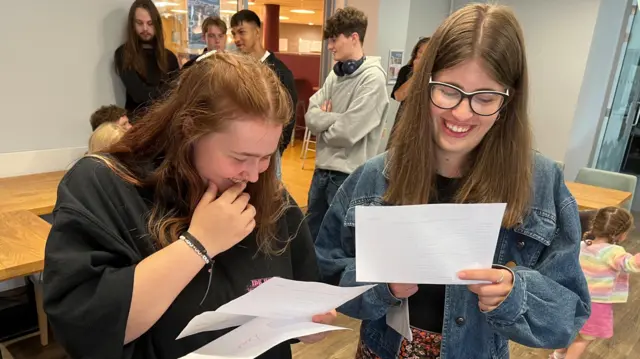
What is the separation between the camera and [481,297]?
0.88m

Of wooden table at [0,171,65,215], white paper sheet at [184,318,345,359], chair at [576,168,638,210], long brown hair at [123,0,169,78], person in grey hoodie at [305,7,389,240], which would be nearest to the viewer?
white paper sheet at [184,318,345,359]

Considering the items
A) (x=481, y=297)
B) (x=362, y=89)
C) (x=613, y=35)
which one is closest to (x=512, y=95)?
(x=481, y=297)

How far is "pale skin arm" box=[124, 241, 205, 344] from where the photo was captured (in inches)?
27.7

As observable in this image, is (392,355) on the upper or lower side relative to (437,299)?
lower

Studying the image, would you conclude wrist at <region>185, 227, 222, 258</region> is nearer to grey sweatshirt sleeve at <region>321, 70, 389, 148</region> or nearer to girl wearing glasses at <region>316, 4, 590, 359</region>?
girl wearing glasses at <region>316, 4, 590, 359</region>

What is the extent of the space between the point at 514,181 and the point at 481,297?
27 cm

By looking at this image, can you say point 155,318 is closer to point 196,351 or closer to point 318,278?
point 196,351

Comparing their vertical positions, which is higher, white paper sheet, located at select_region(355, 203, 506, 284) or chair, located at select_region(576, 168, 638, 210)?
white paper sheet, located at select_region(355, 203, 506, 284)

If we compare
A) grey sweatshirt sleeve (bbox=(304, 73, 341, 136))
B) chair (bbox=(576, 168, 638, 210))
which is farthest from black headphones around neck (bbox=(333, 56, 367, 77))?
chair (bbox=(576, 168, 638, 210))

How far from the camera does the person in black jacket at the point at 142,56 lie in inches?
121

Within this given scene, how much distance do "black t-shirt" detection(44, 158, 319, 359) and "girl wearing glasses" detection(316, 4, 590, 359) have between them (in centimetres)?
34

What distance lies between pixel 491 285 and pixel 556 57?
208 inches

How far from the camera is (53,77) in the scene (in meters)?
2.94

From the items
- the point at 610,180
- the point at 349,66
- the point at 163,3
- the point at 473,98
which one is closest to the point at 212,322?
the point at 473,98
